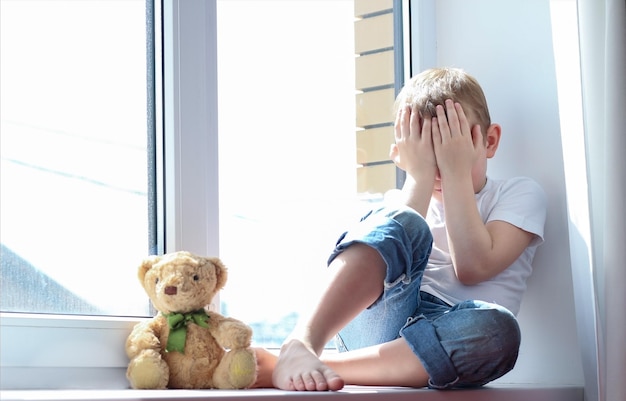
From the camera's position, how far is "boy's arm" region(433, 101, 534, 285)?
1397mm

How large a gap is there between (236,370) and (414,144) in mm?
565

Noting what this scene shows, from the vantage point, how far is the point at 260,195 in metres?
1.50

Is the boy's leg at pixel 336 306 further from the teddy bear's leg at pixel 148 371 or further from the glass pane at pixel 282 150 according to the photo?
the glass pane at pixel 282 150

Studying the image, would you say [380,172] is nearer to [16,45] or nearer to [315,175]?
[315,175]

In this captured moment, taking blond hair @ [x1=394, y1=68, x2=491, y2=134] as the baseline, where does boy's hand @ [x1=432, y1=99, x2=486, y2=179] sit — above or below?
below

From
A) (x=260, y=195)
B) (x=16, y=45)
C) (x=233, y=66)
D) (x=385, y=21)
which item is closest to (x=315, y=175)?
(x=260, y=195)

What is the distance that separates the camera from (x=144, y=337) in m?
1.12

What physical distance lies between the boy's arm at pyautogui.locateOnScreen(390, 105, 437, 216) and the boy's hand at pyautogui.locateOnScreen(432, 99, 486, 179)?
1cm

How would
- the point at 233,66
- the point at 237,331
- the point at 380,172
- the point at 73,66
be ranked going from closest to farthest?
the point at 237,331 → the point at 73,66 → the point at 233,66 → the point at 380,172

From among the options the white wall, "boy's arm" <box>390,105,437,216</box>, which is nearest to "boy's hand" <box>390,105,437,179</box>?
"boy's arm" <box>390,105,437,216</box>

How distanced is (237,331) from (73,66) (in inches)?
17.4

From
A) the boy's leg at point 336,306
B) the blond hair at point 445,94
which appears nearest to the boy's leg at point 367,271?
the boy's leg at point 336,306

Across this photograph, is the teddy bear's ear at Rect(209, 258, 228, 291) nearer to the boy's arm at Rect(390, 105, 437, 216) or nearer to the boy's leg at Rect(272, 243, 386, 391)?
the boy's leg at Rect(272, 243, 386, 391)

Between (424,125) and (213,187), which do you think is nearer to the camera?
(213,187)
